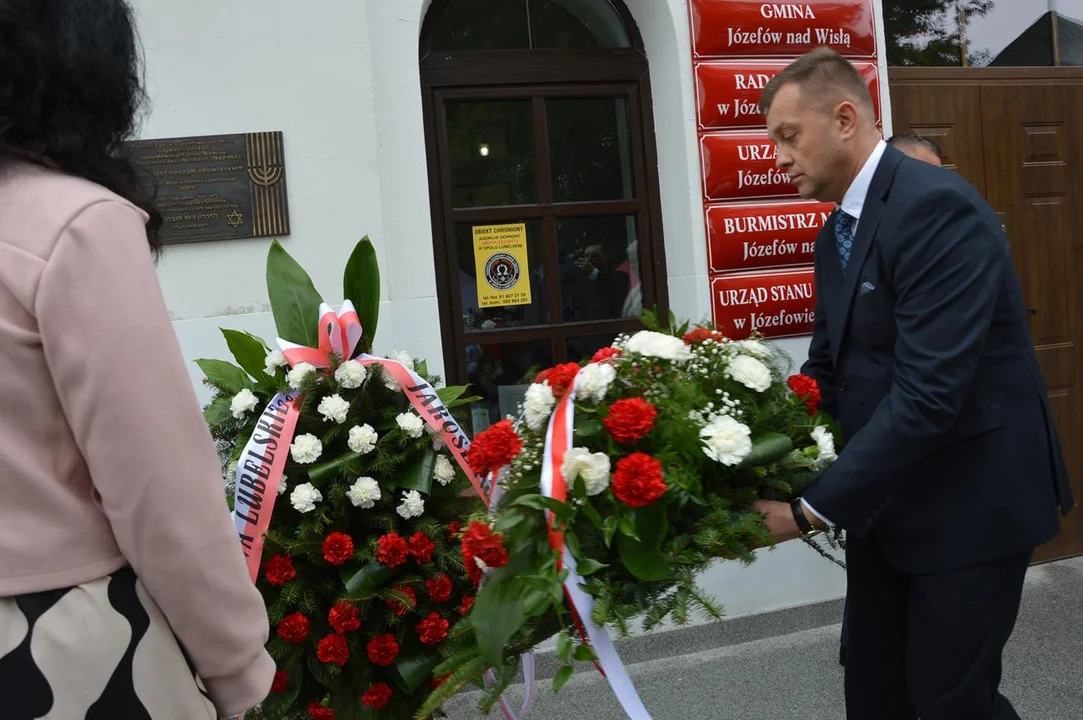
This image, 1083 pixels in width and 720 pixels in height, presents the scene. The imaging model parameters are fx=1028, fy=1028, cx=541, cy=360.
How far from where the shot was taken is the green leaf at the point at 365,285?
2.40 meters

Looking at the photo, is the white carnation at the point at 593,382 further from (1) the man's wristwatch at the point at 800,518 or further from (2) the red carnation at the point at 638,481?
(1) the man's wristwatch at the point at 800,518

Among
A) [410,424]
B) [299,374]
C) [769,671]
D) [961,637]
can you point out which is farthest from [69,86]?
[769,671]

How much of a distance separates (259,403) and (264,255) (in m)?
1.77

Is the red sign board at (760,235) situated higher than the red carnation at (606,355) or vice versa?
the red sign board at (760,235)

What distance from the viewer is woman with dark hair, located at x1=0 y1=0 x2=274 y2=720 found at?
1.18 m

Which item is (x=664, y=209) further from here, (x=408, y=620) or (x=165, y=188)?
(x=408, y=620)

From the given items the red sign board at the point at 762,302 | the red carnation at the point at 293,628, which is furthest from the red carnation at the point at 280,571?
the red sign board at the point at 762,302

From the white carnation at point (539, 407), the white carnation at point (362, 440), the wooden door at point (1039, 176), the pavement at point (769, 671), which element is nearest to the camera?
the white carnation at point (539, 407)

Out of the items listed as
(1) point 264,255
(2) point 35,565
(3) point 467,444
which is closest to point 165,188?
(1) point 264,255

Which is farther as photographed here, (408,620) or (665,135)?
(665,135)

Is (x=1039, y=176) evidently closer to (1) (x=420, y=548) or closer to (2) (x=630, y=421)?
Answer: (2) (x=630, y=421)

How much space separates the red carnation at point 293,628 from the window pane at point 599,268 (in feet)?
9.00

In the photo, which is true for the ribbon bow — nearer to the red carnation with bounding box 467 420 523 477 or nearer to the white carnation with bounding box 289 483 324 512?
the white carnation with bounding box 289 483 324 512

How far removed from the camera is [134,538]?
48.4 inches
